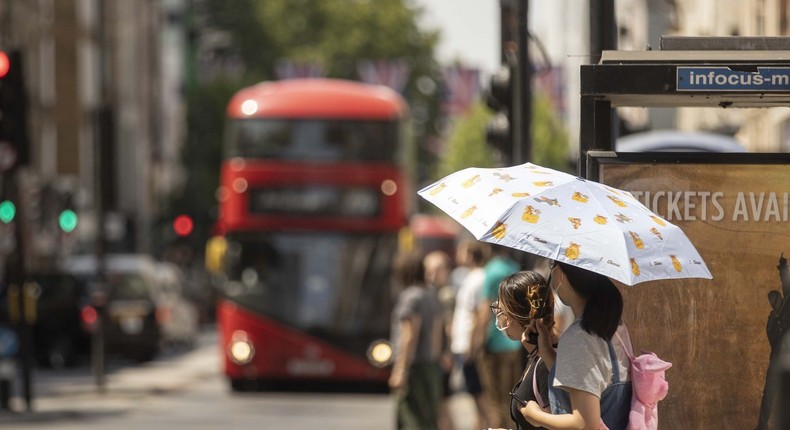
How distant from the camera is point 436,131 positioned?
85.9 m

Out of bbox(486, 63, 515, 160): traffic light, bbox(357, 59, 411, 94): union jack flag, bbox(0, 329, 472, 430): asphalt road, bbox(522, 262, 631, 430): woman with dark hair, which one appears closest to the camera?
bbox(522, 262, 631, 430): woman with dark hair

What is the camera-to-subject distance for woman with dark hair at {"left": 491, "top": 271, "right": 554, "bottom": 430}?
21.3ft

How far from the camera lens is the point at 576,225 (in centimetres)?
635

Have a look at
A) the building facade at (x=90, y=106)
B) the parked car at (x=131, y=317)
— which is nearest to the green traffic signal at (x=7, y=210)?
the parked car at (x=131, y=317)

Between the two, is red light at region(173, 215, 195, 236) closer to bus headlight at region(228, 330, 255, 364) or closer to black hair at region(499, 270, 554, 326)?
bus headlight at region(228, 330, 255, 364)

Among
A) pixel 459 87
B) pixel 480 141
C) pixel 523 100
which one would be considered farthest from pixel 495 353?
pixel 480 141

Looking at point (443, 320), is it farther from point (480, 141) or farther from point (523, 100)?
point (480, 141)

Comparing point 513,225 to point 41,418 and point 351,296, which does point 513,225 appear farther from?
point 351,296

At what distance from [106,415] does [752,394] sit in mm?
15847

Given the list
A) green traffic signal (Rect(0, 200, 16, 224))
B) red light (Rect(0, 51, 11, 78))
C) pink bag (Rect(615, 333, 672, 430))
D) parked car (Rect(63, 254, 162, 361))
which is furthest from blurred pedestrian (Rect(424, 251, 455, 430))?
parked car (Rect(63, 254, 162, 361))

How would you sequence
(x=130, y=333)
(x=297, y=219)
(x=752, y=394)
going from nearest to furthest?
1. (x=752, y=394)
2. (x=297, y=219)
3. (x=130, y=333)

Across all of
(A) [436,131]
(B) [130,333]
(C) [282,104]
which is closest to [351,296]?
(C) [282,104]

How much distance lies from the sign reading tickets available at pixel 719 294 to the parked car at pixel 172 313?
28278 mm

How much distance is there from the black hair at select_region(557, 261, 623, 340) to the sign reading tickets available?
778mm
